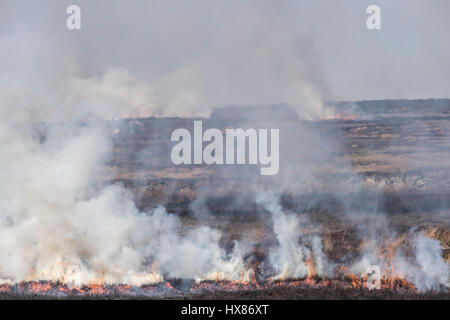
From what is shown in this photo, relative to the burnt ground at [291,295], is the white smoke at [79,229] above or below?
above

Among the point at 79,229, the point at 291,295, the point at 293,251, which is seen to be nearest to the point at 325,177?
the point at 293,251

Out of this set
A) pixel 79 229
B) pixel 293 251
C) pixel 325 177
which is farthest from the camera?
pixel 325 177

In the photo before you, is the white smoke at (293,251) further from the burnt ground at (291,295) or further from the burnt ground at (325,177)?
the burnt ground at (291,295)

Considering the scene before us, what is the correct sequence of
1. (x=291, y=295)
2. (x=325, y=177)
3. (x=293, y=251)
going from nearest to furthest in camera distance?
1. (x=291, y=295)
2. (x=293, y=251)
3. (x=325, y=177)

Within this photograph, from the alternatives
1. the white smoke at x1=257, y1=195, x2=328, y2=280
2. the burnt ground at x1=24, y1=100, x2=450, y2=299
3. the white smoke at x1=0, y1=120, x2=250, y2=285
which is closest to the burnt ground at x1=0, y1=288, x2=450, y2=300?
the white smoke at x1=0, y1=120, x2=250, y2=285

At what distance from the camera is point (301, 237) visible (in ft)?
130

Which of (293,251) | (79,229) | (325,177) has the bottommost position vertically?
(293,251)

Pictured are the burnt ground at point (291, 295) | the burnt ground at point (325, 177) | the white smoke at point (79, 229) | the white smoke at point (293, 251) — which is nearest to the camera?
the burnt ground at point (291, 295)

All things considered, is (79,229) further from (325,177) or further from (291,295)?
(325,177)

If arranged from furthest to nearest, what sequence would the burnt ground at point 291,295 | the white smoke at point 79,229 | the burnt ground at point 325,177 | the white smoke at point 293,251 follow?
→ the burnt ground at point 325,177, the white smoke at point 293,251, the white smoke at point 79,229, the burnt ground at point 291,295

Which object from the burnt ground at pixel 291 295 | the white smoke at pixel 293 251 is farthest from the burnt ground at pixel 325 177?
the burnt ground at pixel 291 295

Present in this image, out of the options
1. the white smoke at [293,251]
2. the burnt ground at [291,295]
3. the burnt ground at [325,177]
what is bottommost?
the burnt ground at [291,295]

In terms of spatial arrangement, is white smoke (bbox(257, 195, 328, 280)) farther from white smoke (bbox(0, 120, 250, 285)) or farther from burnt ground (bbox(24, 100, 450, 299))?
white smoke (bbox(0, 120, 250, 285))
